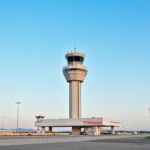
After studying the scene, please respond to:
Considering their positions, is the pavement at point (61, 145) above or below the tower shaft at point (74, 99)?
below

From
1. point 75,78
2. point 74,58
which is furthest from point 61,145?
point 74,58

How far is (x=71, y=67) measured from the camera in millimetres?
140625

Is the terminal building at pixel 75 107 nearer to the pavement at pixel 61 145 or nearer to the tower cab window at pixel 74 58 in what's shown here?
the tower cab window at pixel 74 58

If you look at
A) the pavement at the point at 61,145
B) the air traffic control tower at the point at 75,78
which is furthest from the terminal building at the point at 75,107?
the pavement at the point at 61,145

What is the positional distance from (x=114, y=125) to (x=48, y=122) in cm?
3494

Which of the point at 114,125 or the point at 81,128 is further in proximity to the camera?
the point at 114,125

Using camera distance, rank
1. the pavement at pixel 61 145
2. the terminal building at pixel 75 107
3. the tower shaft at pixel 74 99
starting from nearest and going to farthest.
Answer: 1. the pavement at pixel 61 145
2. the terminal building at pixel 75 107
3. the tower shaft at pixel 74 99

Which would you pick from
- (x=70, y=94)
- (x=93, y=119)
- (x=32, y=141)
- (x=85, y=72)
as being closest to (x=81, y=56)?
(x=85, y=72)

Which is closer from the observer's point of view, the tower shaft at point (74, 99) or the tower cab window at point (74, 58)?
the tower shaft at point (74, 99)

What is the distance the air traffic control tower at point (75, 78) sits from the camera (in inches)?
5438

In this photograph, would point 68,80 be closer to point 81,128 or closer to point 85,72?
point 85,72

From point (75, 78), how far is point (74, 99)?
10445mm

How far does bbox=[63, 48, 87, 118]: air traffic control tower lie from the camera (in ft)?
453

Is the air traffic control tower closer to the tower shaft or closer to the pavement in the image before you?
the tower shaft
